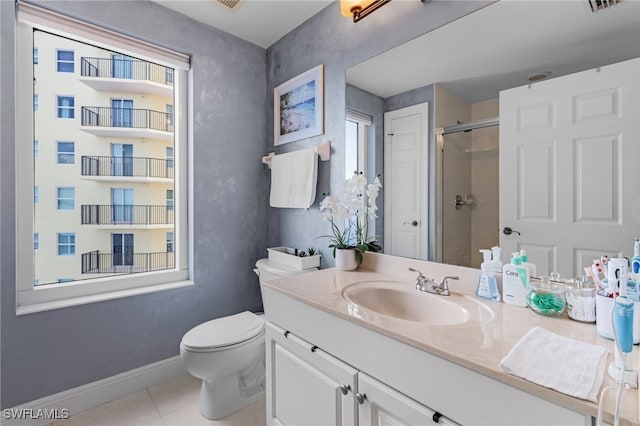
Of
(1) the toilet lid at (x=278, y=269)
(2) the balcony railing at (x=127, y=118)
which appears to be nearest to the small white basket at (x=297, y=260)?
(1) the toilet lid at (x=278, y=269)

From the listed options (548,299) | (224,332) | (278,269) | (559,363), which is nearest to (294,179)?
(278,269)

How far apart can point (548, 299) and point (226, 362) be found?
1.39 m

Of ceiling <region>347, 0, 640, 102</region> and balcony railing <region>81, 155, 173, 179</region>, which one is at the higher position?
ceiling <region>347, 0, 640, 102</region>

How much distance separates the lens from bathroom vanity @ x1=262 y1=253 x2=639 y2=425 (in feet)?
1.92

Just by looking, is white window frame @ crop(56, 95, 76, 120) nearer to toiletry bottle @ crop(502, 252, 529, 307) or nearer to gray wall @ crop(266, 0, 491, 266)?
gray wall @ crop(266, 0, 491, 266)

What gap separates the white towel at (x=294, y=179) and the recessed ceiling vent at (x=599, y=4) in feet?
4.17

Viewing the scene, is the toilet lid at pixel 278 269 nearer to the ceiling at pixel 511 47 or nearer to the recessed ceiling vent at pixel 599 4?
the ceiling at pixel 511 47

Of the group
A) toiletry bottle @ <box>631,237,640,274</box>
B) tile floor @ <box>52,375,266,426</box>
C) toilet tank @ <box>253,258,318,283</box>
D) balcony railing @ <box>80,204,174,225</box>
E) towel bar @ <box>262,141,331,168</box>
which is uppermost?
towel bar @ <box>262,141,331,168</box>

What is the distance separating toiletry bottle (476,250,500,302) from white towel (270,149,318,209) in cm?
102

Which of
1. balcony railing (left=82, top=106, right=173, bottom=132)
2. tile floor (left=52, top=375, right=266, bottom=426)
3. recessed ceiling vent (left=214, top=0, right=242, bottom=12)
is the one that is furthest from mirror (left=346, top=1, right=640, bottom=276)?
balcony railing (left=82, top=106, right=173, bottom=132)

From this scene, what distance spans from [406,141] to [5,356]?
2184mm

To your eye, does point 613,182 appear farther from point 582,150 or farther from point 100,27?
point 100,27

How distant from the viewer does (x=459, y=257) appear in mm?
1162

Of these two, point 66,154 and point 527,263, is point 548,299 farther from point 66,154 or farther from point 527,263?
point 66,154
